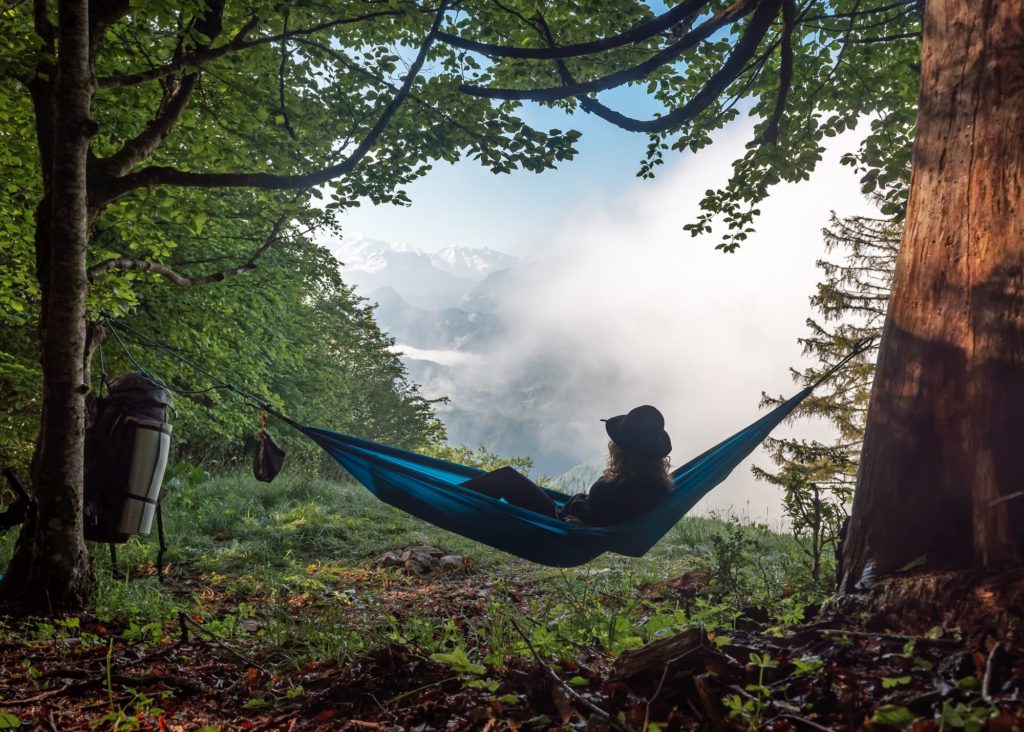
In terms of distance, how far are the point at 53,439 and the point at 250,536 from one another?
7.86 ft

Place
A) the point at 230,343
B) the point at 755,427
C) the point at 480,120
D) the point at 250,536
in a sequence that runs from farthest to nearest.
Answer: the point at 230,343, the point at 250,536, the point at 480,120, the point at 755,427

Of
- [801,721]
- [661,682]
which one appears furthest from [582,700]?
[801,721]

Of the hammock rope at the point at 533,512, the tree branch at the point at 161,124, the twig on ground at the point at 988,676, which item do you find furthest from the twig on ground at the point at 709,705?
the tree branch at the point at 161,124

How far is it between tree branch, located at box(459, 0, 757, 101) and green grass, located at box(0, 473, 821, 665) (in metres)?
2.71

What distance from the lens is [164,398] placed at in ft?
10.2

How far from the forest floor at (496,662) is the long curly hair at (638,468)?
0.43 meters

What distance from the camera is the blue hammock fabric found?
8.96ft

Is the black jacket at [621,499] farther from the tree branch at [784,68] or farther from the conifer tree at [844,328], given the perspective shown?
the conifer tree at [844,328]

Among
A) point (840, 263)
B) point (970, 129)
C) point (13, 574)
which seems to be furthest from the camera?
point (840, 263)

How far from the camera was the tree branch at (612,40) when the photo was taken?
3342mm

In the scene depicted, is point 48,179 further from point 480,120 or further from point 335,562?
point 335,562

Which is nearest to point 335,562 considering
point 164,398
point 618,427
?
point 164,398

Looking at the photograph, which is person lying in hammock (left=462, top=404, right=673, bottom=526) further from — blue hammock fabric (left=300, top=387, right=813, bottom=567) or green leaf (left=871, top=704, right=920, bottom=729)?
green leaf (left=871, top=704, right=920, bottom=729)

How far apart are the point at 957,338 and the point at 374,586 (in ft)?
Result: 11.1
